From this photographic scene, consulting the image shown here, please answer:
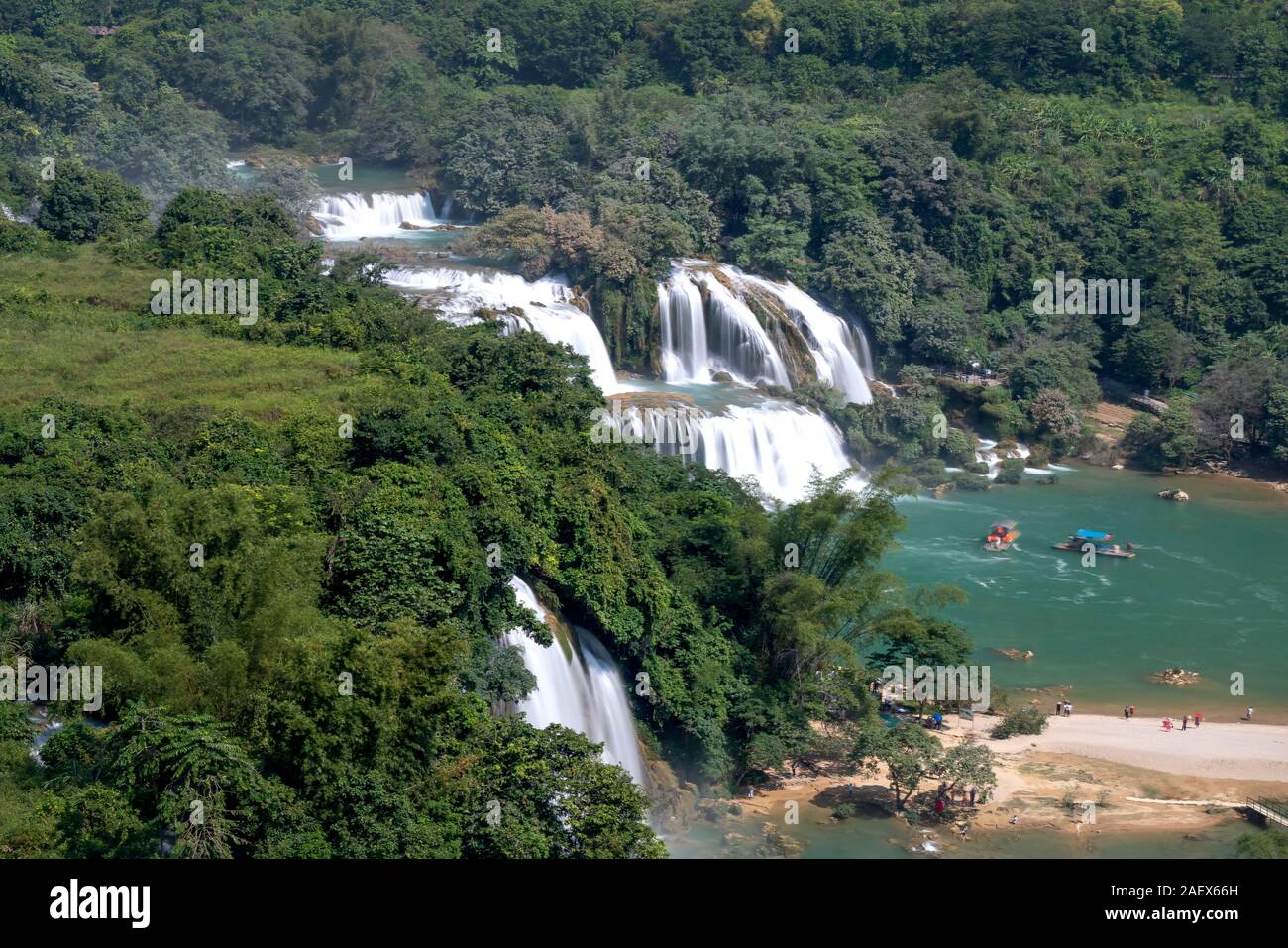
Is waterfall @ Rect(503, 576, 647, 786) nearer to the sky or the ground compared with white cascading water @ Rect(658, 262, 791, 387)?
nearer to the ground

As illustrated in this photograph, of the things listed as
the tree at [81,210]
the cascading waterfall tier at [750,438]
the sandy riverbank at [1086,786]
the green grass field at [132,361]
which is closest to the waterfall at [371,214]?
the tree at [81,210]

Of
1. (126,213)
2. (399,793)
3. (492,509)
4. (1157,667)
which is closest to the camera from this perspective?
(399,793)

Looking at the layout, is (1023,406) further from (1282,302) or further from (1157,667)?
(1157,667)

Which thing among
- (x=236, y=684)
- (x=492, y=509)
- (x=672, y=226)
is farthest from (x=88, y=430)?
(x=672, y=226)

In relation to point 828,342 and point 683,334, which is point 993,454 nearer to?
point 828,342

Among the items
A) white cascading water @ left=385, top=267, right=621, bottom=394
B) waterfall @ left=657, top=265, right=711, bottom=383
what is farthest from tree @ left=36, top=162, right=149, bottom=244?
waterfall @ left=657, top=265, right=711, bottom=383

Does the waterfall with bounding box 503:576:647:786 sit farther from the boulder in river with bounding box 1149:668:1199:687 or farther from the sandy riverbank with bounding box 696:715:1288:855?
the boulder in river with bounding box 1149:668:1199:687
